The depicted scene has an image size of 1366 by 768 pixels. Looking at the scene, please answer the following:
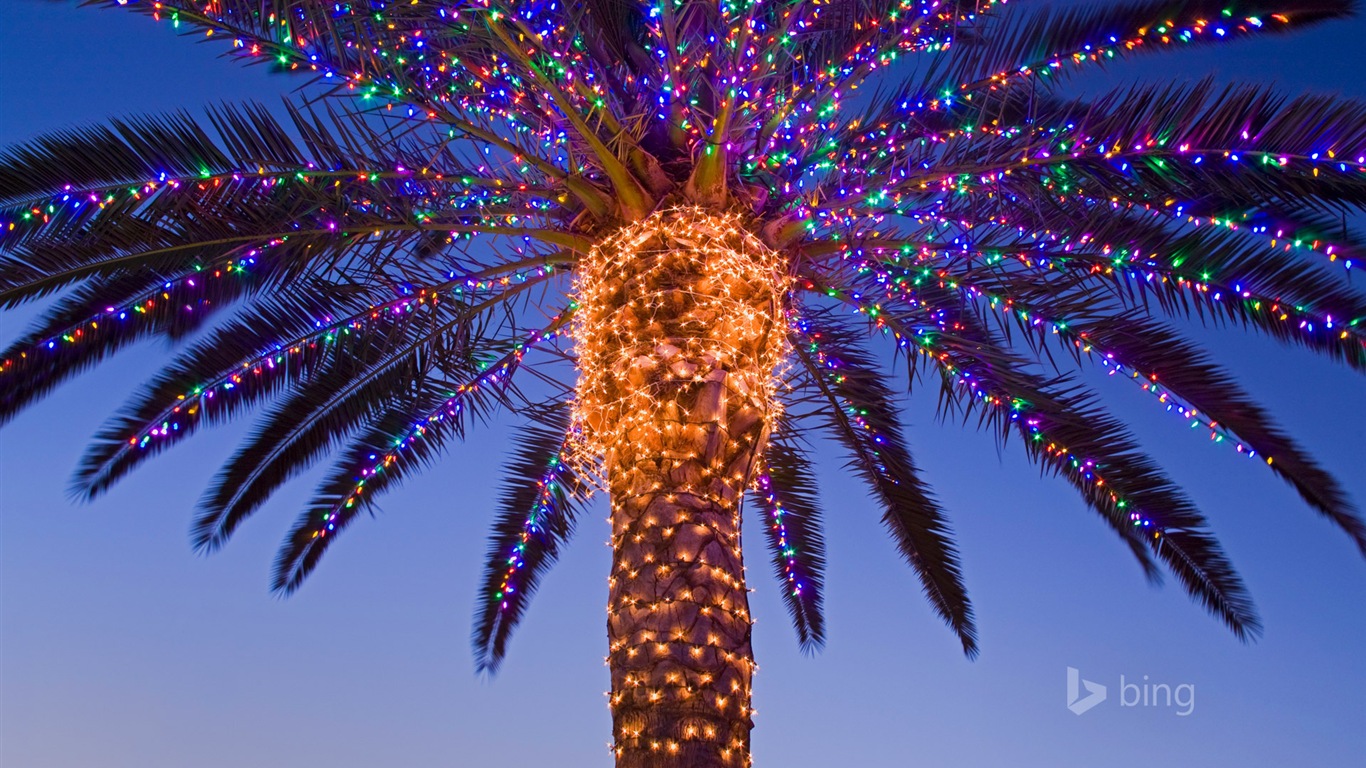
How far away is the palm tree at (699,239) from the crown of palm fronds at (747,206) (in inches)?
0.9

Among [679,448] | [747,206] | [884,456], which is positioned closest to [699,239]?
[747,206]

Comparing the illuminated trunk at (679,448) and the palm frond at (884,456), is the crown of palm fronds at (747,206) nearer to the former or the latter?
the palm frond at (884,456)

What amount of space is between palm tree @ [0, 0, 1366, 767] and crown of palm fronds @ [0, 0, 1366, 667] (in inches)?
0.9

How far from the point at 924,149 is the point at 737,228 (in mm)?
1299

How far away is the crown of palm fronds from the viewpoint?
5.70 meters

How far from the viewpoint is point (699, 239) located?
19.4ft

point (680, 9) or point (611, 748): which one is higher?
point (680, 9)

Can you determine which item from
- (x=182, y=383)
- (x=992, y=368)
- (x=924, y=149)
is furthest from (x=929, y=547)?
(x=182, y=383)

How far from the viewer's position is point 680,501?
542 centimetres

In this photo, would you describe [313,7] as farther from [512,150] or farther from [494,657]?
[494,657]

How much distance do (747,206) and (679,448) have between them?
4.90 feet

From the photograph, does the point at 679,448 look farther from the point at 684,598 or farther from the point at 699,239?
the point at 699,239

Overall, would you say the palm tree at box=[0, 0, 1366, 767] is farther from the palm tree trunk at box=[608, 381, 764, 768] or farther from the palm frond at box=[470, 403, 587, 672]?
the palm frond at box=[470, 403, 587, 672]

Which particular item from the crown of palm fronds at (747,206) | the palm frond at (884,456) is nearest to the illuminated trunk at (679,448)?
the crown of palm fronds at (747,206)
